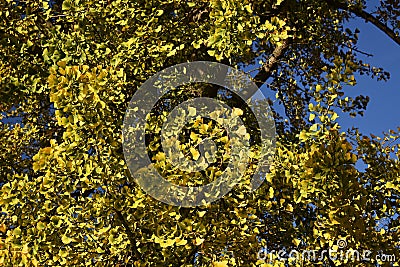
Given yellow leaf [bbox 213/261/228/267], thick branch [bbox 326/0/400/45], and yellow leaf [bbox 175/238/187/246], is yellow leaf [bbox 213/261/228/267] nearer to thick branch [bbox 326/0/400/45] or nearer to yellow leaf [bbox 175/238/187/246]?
yellow leaf [bbox 175/238/187/246]

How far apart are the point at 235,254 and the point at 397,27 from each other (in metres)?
3.87

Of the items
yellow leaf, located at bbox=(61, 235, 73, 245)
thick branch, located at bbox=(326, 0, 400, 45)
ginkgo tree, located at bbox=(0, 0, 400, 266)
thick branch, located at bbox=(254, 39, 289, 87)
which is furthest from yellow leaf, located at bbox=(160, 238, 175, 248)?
thick branch, located at bbox=(326, 0, 400, 45)

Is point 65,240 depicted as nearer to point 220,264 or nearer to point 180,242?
point 180,242

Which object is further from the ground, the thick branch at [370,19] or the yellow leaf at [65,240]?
the thick branch at [370,19]

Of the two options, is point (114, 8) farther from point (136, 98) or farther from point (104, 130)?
point (104, 130)

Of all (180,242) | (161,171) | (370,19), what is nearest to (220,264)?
(180,242)

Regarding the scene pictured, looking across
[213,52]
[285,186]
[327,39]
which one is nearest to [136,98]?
[213,52]

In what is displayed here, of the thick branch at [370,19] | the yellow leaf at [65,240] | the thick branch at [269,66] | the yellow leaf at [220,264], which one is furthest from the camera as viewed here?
the thick branch at [269,66]

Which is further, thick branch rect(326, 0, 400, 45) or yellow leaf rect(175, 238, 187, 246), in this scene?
thick branch rect(326, 0, 400, 45)

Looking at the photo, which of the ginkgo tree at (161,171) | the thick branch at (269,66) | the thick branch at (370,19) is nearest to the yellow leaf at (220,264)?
the ginkgo tree at (161,171)

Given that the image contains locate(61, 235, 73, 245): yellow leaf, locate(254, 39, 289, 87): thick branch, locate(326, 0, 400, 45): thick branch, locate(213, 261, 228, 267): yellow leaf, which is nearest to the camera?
locate(213, 261, 228, 267): yellow leaf

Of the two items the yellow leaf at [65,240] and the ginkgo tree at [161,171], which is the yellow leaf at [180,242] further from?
the yellow leaf at [65,240]

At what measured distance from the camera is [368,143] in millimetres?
3773

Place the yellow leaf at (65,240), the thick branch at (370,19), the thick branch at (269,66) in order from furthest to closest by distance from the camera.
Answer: the thick branch at (269,66) < the thick branch at (370,19) < the yellow leaf at (65,240)
